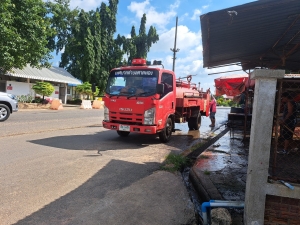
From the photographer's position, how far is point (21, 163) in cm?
487

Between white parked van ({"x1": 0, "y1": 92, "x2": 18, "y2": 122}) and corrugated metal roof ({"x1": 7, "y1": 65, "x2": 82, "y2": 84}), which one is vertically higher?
corrugated metal roof ({"x1": 7, "y1": 65, "x2": 82, "y2": 84})

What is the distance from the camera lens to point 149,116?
21.9ft

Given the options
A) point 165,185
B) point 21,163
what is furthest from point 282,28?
point 21,163

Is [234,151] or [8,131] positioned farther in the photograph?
[8,131]

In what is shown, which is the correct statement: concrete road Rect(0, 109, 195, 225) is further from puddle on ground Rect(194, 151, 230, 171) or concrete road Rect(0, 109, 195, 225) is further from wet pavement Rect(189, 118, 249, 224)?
puddle on ground Rect(194, 151, 230, 171)

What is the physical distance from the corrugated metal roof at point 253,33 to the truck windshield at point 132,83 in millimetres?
1847

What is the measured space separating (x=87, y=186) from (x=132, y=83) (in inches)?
159

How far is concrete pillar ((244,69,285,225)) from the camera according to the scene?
8.79ft

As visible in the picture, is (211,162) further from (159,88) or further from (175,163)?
(159,88)

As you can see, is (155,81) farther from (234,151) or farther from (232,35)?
(234,151)

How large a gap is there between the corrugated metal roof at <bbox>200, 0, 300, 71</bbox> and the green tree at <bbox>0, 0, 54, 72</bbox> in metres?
12.3

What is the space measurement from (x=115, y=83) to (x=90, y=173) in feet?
12.1

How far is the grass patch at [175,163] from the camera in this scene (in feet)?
16.1

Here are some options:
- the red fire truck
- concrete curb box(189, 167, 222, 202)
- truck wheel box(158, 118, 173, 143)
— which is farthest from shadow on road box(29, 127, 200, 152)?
concrete curb box(189, 167, 222, 202)
